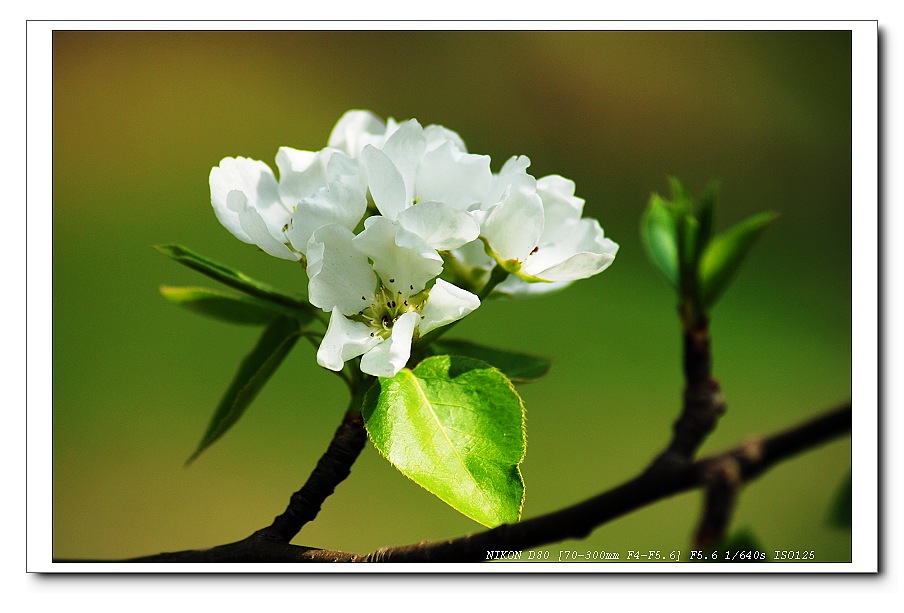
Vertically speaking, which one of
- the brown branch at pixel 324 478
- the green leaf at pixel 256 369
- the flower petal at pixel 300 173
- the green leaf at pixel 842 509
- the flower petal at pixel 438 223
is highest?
the flower petal at pixel 300 173

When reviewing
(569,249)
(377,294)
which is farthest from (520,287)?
(377,294)

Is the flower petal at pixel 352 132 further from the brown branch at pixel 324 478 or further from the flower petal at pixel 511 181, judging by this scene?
the brown branch at pixel 324 478

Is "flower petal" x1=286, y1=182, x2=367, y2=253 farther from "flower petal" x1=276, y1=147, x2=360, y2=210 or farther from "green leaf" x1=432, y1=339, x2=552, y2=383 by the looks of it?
"green leaf" x1=432, y1=339, x2=552, y2=383

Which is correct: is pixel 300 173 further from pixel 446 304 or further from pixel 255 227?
pixel 446 304

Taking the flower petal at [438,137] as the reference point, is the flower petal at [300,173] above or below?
below

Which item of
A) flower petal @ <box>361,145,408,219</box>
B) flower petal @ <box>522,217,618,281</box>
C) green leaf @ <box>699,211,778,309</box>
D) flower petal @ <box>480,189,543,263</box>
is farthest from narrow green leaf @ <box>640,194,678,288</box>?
flower petal @ <box>361,145,408,219</box>

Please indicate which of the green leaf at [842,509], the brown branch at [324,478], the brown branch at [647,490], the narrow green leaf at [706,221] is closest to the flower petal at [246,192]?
the brown branch at [324,478]

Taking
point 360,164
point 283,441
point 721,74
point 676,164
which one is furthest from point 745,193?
point 360,164
